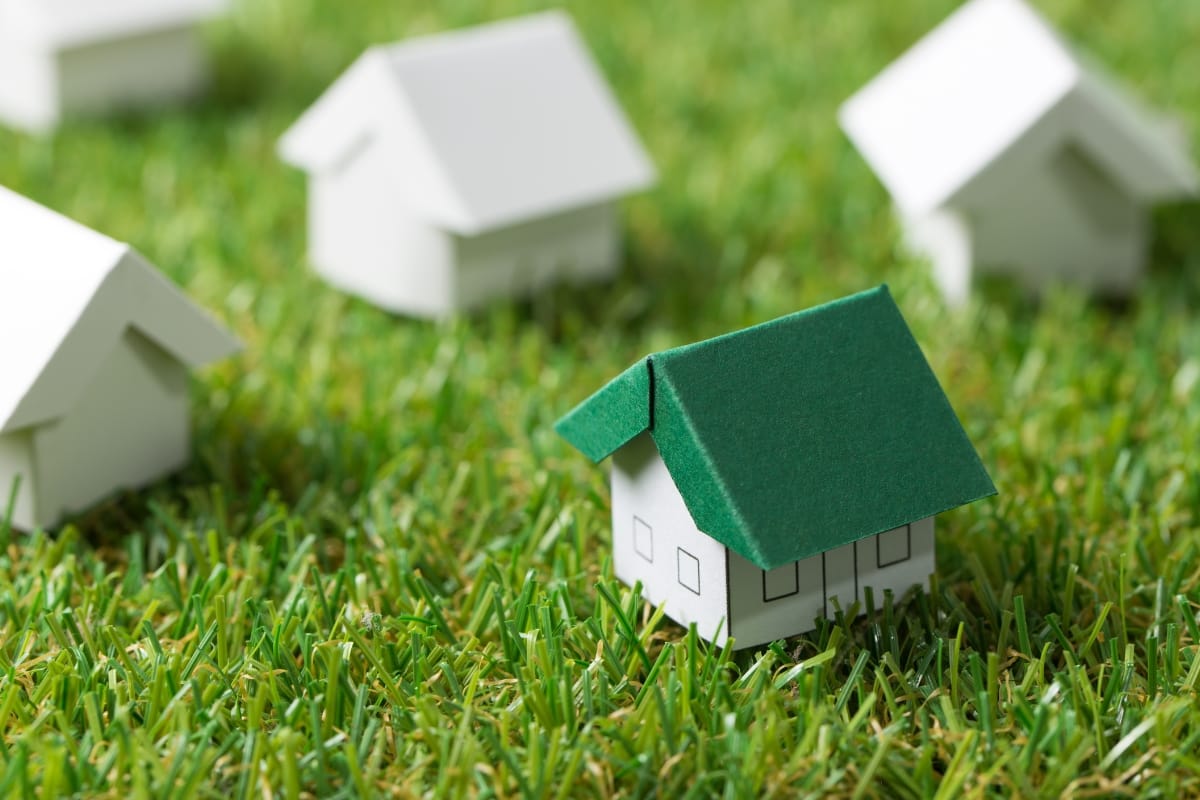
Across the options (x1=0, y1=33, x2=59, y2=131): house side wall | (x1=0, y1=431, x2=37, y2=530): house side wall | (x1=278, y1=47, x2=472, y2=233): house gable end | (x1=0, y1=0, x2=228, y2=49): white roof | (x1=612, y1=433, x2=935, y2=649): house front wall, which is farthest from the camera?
(x1=0, y1=33, x2=59, y2=131): house side wall

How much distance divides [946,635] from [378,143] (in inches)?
79.5

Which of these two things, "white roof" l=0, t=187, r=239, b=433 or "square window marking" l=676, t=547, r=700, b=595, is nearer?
"square window marking" l=676, t=547, r=700, b=595

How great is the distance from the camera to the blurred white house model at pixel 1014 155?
4008mm

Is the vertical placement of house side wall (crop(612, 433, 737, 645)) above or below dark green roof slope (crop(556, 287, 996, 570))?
below

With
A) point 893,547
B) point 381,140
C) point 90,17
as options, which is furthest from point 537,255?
point 90,17

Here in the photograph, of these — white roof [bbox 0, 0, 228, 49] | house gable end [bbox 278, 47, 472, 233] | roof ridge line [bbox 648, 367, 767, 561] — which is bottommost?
roof ridge line [bbox 648, 367, 767, 561]

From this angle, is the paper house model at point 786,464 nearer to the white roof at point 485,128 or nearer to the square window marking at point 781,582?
the square window marking at point 781,582

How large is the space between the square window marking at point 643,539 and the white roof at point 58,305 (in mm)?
1054

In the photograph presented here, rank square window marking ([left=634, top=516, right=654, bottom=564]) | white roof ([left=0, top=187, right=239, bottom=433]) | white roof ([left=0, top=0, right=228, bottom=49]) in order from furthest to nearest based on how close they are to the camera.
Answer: white roof ([left=0, top=0, right=228, bottom=49]) < white roof ([left=0, top=187, right=239, bottom=433]) < square window marking ([left=634, top=516, right=654, bottom=564])

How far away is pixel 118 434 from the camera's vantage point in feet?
10.9

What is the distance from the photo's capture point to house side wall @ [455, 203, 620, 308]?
4.14 metres

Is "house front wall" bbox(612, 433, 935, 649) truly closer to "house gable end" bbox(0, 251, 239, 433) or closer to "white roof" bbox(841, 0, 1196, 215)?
"house gable end" bbox(0, 251, 239, 433)

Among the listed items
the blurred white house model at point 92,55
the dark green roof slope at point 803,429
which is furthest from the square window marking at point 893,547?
the blurred white house model at point 92,55

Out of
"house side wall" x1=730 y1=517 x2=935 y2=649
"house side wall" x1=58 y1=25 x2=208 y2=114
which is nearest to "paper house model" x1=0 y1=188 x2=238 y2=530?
"house side wall" x1=730 y1=517 x2=935 y2=649
